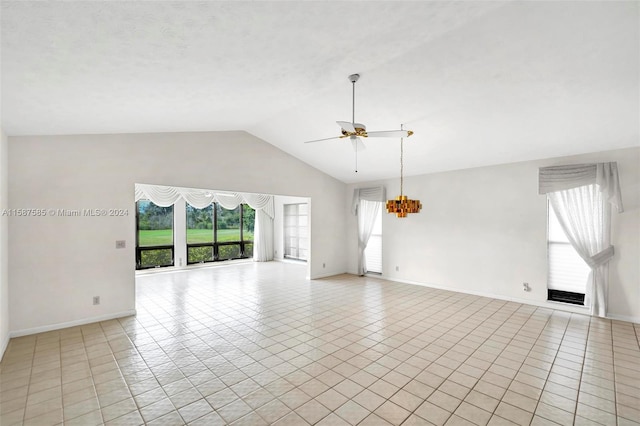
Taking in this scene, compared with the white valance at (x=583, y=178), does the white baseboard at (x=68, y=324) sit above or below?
below

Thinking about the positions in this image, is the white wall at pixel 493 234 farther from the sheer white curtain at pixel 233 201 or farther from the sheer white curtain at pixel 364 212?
the sheer white curtain at pixel 233 201

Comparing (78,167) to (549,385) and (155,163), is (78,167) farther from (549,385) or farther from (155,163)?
(549,385)

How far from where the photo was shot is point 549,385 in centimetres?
281

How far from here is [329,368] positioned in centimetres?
311

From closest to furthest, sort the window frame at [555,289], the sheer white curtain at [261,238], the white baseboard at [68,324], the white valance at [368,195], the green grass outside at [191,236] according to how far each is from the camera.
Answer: the white baseboard at [68,324] → the window frame at [555,289] → the white valance at [368,195] → the green grass outside at [191,236] → the sheer white curtain at [261,238]

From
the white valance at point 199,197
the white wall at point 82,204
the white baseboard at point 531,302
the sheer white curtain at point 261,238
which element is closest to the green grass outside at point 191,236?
the sheer white curtain at point 261,238

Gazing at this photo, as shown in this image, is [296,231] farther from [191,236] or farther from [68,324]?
[68,324]

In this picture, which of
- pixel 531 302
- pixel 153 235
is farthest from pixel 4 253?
pixel 531 302

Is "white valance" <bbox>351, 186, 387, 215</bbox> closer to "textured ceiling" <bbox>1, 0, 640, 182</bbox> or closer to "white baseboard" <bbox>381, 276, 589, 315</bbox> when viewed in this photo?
"white baseboard" <bbox>381, 276, 589, 315</bbox>

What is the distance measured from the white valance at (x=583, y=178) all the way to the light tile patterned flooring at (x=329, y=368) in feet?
6.38

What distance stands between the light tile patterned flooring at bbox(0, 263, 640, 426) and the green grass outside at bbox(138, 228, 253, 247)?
12.3ft

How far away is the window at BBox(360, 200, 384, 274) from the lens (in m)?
7.67

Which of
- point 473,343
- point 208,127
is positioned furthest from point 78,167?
point 473,343

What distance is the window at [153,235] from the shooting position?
27.1 feet
